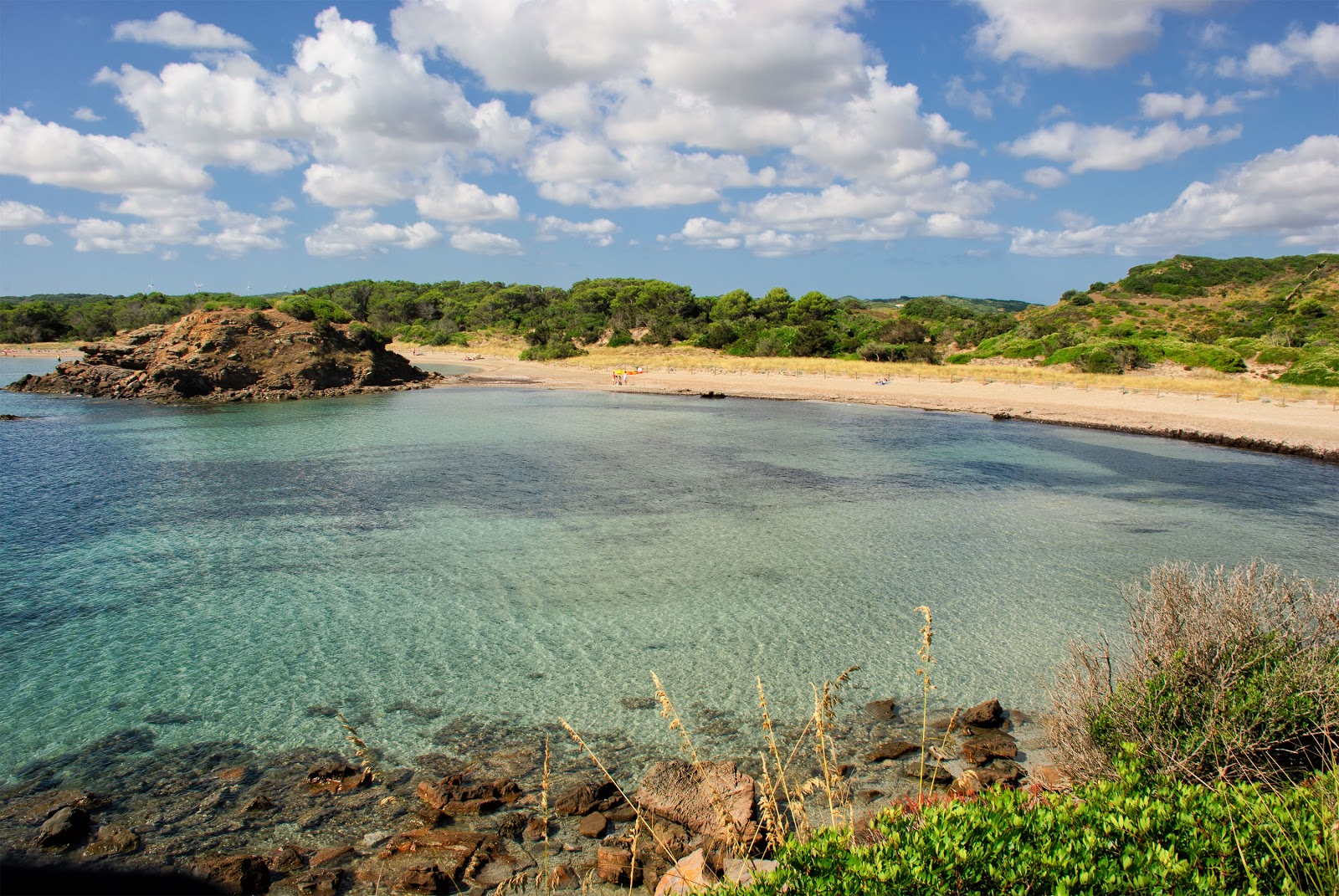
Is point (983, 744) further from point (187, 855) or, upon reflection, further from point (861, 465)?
point (861, 465)

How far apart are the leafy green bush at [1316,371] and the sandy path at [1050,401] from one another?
673 cm

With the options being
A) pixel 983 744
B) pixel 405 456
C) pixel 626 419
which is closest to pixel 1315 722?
pixel 983 744

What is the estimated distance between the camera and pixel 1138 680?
199 inches

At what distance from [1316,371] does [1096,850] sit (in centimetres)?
4219

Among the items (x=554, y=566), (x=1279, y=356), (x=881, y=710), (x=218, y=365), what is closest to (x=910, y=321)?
(x=1279, y=356)

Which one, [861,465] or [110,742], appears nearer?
[110,742]

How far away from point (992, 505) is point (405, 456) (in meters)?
14.9

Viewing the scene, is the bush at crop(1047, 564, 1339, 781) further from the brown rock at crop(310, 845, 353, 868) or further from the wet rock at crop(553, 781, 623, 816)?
the brown rock at crop(310, 845, 353, 868)

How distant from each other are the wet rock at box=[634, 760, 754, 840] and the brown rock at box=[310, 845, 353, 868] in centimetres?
193

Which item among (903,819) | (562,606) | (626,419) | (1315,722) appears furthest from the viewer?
(626,419)

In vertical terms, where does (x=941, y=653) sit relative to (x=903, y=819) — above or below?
below

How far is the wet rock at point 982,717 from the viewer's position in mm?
6785

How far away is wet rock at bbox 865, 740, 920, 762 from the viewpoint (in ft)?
20.8

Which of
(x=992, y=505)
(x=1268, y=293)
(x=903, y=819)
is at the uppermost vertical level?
(x=1268, y=293)
